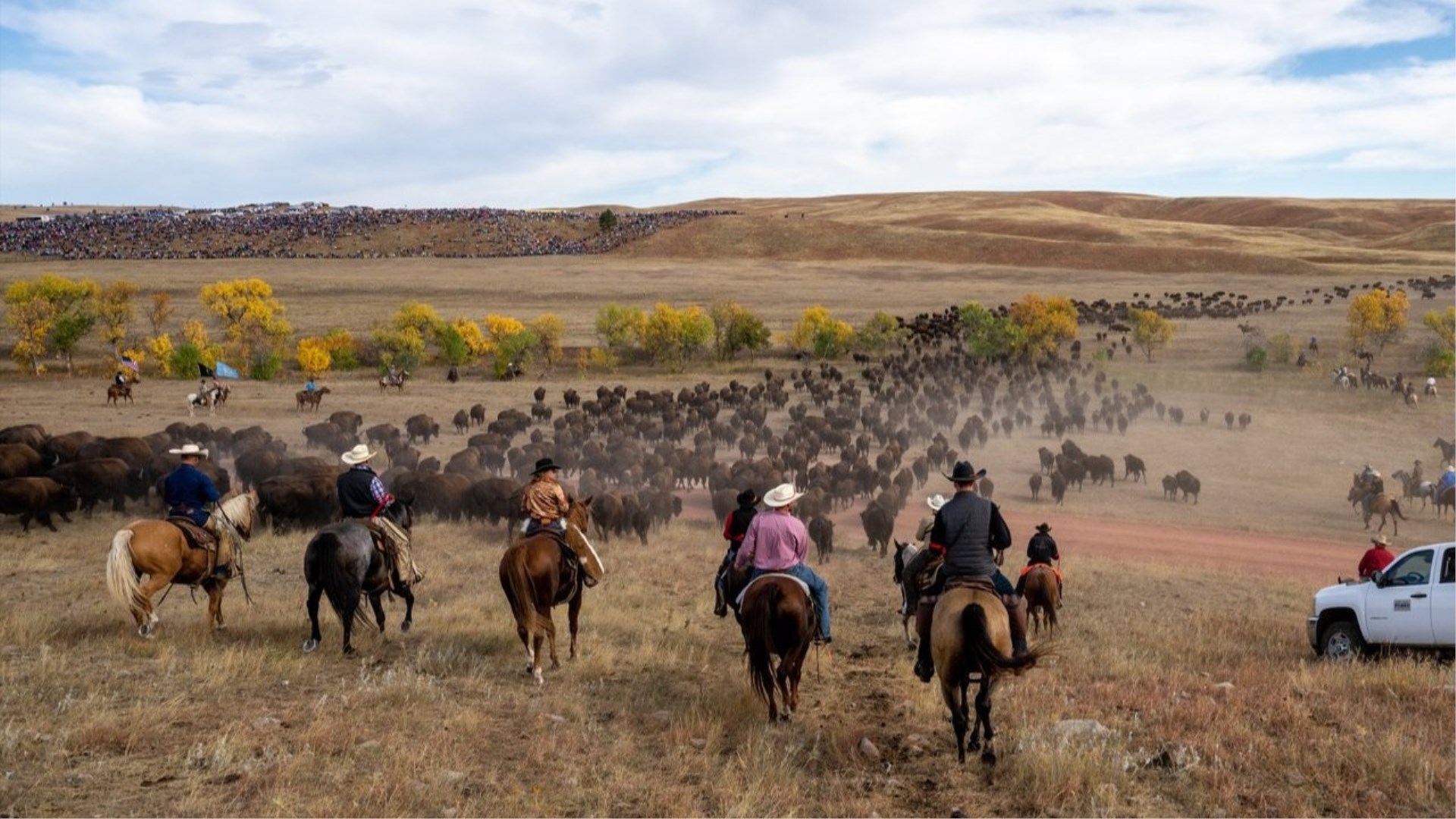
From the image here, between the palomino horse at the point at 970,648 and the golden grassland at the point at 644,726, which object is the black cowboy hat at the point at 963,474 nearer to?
the palomino horse at the point at 970,648

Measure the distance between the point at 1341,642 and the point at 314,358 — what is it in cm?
5088

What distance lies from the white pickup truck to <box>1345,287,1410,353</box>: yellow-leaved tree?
44600mm

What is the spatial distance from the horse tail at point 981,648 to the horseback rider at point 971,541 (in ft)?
1.40

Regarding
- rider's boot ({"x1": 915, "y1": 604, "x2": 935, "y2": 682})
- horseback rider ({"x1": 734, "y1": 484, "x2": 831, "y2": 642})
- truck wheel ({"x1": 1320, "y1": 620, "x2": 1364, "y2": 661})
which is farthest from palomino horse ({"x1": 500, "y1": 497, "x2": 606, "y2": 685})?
truck wheel ({"x1": 1320, "y1": 620, "x2": 1364, "y2": 661})

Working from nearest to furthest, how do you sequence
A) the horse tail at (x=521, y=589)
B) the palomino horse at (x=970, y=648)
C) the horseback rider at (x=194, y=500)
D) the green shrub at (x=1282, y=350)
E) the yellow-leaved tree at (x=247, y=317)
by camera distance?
the palomino horse at (x=970, y=648) → the horse tail at (x=521, y=589) → the horseback rider at (x=194, y=500) → the green shrub at (x=1282, y=350) → the yellow-leaved tree at (x=247, y=317)

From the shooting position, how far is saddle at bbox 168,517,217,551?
35.7 feet

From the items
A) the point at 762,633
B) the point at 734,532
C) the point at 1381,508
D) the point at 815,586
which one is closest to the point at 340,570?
the point at 734,532

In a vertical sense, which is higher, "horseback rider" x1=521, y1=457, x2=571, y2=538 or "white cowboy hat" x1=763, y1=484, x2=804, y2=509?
"white cowboy hat" x1=763, y1=484, x2=804, y2=509

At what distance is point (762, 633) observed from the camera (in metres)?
8.64

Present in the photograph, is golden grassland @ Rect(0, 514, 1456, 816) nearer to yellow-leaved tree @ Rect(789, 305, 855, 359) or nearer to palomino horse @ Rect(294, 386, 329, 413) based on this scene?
palomino horse @ Rect(294, 386, 329, 413)

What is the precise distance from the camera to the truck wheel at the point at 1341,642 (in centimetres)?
1141

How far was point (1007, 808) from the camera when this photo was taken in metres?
7.05

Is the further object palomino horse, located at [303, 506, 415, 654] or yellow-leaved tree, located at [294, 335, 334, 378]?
yellow-leaved tree, located at [294, 335, 334, 378]

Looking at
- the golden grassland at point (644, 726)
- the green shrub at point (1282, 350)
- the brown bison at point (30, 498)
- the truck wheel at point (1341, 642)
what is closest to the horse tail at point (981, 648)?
the golden grassland at point (644, 726)
